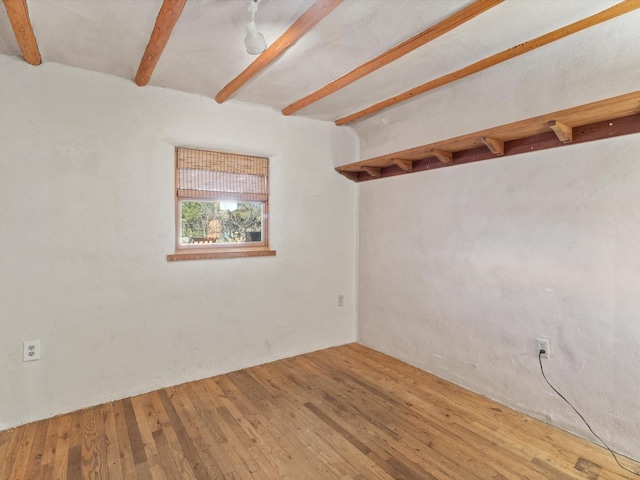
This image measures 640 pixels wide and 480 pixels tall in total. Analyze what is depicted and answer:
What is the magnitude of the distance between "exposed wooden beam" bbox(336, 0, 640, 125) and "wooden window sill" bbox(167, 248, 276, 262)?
164 centimetres

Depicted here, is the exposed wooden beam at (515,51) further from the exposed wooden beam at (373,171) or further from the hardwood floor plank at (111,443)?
the hardwood floor plank at (111,443)

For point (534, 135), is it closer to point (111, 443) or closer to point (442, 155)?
point (442, 155)

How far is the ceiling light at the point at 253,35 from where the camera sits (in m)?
1.65

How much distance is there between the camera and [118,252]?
256cm

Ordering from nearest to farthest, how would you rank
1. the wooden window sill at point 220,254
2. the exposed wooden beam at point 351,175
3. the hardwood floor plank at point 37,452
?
the hardwood floor plank at point 37,452
the wooden window sill at point 220,254
the exposed wooden beam at point 351,175

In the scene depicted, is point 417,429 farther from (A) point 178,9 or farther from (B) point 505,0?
(A) point 178,9

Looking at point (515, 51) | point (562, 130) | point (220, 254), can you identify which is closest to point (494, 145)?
point (562, 130)

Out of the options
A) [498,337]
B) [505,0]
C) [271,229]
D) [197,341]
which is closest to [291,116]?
[271,229]

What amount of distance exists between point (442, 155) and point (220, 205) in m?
1.96

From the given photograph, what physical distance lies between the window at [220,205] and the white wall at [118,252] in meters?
0.10

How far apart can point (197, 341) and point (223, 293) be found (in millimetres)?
448

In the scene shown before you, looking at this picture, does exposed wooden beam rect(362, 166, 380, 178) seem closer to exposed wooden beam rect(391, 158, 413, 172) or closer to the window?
exposed wooden beam rect(391, 158, 413, 172)

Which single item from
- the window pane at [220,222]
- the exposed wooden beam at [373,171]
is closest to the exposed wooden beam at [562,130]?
the exposed wooden beam at [373,171]

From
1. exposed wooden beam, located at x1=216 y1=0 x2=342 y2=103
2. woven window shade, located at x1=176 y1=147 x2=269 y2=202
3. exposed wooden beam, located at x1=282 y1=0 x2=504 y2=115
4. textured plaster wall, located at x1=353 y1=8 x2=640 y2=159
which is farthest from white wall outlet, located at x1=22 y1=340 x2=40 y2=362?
textured plaster wall, located at x1=353 y1=8 x2=640 y2=159
